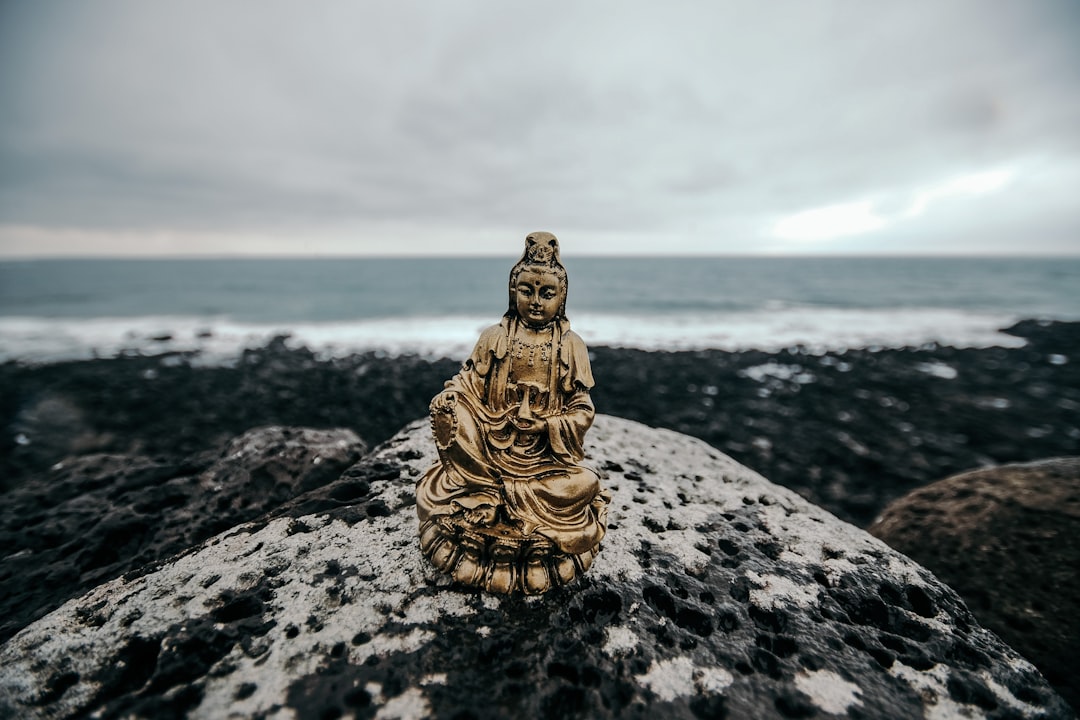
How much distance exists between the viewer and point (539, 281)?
3.25 m

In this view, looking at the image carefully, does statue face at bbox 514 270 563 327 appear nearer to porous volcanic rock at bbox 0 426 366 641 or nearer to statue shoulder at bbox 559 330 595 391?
statue shoulder at bbox 559 330 595 391

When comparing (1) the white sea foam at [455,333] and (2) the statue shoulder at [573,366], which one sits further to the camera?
(1) the white sea foam at [455,333]

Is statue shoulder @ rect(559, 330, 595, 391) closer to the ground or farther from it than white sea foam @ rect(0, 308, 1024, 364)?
farther from it

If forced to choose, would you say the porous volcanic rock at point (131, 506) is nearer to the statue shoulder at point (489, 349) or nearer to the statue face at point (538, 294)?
the statue shoulder at point (489, 349)

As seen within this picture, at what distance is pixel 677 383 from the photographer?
519 inches

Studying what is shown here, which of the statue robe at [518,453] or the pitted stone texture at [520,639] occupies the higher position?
the statue robe at [518,453]

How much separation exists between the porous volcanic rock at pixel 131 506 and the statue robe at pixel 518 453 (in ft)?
7.24

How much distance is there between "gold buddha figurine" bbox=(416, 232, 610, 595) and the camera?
2939 mm

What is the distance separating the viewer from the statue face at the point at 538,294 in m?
3.24

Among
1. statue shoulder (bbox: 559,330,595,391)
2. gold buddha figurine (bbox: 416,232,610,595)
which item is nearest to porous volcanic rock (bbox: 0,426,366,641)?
gold buddha figurine (bbox: 416,232,610,595)

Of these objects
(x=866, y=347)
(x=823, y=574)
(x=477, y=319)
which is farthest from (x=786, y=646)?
(x=477, y=319)

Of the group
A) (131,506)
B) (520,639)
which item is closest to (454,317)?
(131,506)

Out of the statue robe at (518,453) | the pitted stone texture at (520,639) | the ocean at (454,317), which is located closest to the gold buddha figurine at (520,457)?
the statue robe at (518,453)

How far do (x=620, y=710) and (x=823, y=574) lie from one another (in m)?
1.77
